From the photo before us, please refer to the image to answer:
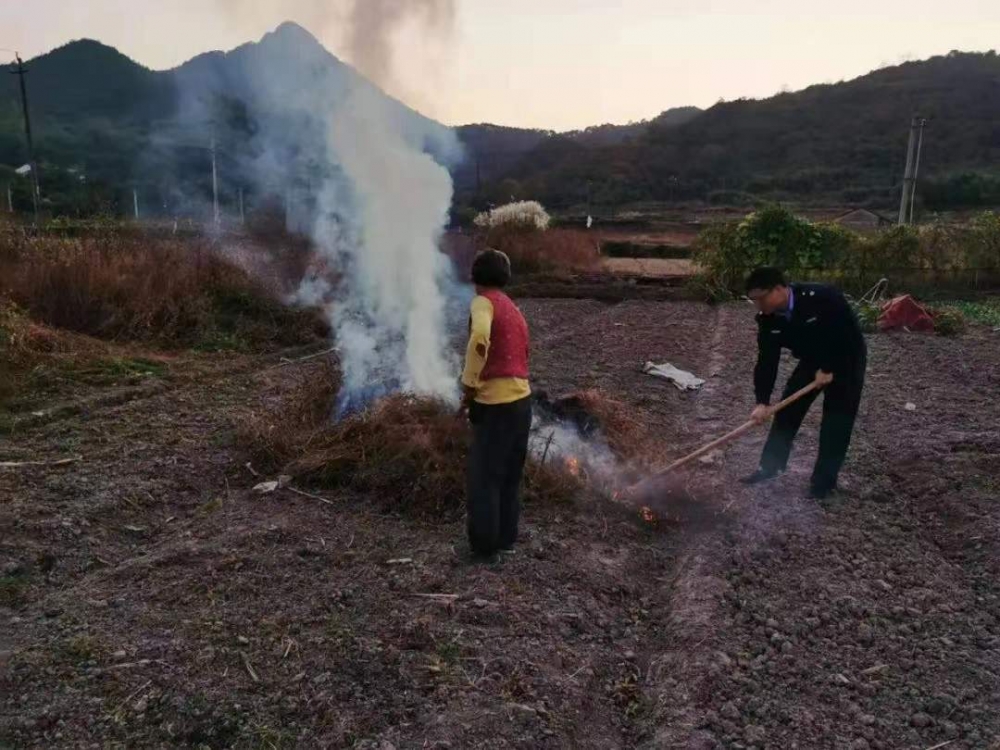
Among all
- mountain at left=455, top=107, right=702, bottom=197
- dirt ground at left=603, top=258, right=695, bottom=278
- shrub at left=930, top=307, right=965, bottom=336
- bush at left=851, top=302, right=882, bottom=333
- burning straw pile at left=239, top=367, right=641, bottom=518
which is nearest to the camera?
burning straw pile at left=239, top=367, right=641, bottom=518

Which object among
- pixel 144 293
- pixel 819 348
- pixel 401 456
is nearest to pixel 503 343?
pixel 401 456

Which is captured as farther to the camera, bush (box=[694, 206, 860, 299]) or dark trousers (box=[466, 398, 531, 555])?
bush (box=[694, 206, 860, 299])

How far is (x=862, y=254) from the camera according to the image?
56.2ft

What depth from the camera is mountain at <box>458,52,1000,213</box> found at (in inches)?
Result: 2080

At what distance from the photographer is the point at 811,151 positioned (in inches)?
2461

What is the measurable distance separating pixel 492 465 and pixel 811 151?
66.4 m

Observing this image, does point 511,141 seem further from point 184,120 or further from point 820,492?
point 820,492

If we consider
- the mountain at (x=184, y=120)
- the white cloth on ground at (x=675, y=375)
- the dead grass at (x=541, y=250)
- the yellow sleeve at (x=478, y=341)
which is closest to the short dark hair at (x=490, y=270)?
the yellow sleeve at (x=478, y=341)

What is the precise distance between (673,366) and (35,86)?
136 ft

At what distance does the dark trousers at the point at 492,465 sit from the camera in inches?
158

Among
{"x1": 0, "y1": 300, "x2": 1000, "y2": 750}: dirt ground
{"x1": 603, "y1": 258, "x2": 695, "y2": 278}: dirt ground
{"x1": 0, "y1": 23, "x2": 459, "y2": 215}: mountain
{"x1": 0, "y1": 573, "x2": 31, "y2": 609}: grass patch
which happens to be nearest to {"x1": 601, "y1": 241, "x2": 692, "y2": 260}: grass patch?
{"x1": 603, "y1": 258, "x2": 695, "y2": 278}: dirt ground

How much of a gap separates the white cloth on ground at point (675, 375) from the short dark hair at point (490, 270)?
521 cm

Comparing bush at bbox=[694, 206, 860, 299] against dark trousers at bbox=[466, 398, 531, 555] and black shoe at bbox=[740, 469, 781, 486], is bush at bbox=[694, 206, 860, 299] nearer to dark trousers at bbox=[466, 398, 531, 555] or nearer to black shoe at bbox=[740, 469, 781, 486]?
black shoe at bbox=[740, 469, 781, 486]

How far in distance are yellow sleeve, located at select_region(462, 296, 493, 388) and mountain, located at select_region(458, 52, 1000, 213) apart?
40625 millimetres
